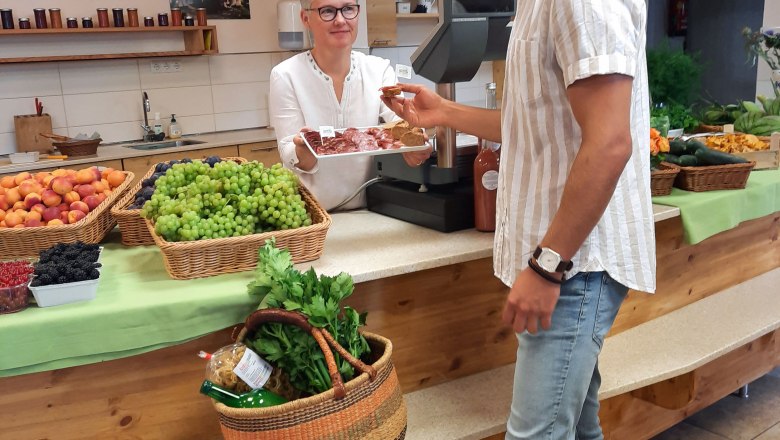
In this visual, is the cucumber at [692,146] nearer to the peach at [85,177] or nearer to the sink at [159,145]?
the peach at [85,177]

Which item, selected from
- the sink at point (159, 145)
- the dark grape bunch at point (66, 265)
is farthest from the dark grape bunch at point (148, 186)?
the sink at point (159, 145)

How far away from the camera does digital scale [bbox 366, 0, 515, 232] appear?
1.95 metres

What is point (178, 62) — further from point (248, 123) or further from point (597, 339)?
point (597, 339)

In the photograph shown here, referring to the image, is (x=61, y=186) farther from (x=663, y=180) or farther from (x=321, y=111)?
(x=663, y=180)

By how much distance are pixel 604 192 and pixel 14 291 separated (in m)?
1.34

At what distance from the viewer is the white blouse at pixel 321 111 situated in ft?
8.74

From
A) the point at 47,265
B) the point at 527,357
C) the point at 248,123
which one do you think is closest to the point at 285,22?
the point at 248,123

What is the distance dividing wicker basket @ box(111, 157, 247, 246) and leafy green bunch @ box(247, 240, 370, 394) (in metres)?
0.61

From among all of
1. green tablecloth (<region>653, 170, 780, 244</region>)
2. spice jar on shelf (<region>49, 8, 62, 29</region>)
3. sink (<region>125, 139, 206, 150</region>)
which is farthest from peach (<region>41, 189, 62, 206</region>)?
spice jar on shelf (<region>49, 8, 62, 29</region>)

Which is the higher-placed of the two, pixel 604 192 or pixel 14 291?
→ pixel 604 192

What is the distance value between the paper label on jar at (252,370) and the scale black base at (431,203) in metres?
0.83

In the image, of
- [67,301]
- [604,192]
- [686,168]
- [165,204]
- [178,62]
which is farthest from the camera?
[178,62]

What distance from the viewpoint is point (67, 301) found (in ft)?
5.46

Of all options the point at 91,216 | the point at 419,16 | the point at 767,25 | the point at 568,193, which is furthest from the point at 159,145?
the point at 767,25
